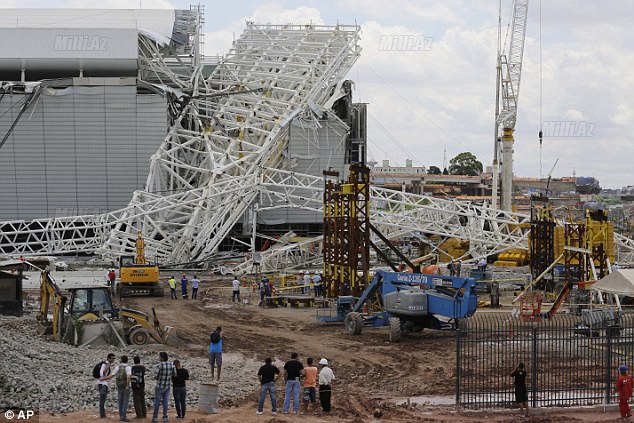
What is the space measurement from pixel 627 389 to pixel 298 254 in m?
43.4

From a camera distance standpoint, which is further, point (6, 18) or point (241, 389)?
point (6, 18)

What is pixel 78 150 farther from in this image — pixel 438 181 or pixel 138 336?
pixel 438 181

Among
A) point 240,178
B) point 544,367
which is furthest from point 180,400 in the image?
point 240,178

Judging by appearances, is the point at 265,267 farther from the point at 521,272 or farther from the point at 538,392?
the point at 538,392

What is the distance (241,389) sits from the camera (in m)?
25.6

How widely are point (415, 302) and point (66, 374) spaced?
13165 millimetres

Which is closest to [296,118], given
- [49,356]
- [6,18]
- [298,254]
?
[298,254]

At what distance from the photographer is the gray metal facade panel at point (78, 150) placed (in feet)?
248

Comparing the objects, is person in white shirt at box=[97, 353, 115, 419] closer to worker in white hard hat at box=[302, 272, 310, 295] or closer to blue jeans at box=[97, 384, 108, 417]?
blue jeans at box=[97, 384, 108, 417]

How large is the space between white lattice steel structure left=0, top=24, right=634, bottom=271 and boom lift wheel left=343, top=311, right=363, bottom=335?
23400 millimetres

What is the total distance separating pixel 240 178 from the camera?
63656 mm

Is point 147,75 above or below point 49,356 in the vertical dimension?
above

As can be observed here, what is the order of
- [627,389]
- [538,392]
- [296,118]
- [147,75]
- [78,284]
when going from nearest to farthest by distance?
[627,389]
[538,392]
[78,284]
[296,118]
[147,75]

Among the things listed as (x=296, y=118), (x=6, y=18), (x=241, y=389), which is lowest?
(x=241, y=389)
